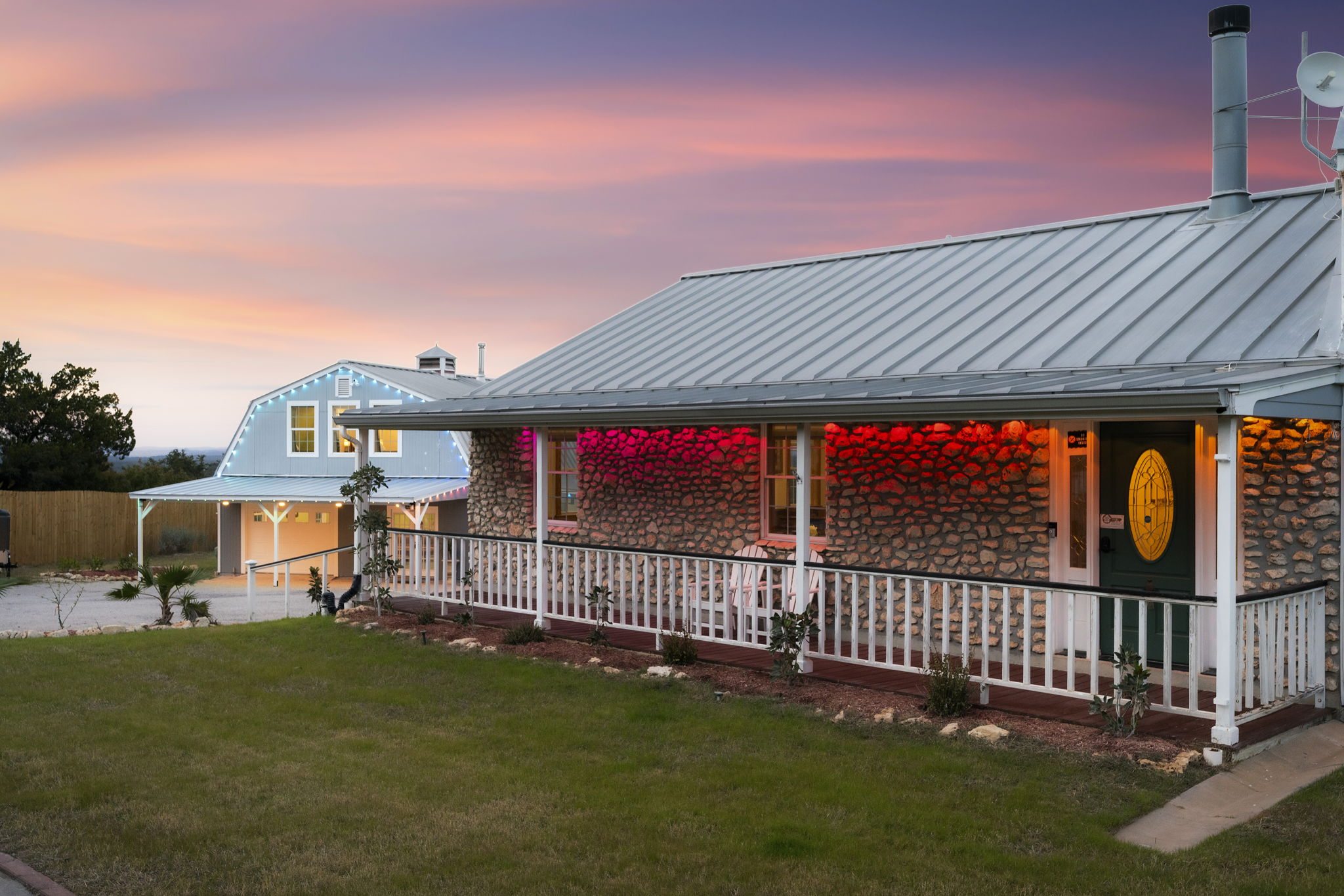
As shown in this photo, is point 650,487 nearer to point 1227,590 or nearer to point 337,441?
point 1227,590

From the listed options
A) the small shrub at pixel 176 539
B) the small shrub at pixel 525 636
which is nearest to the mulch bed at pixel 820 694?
the small shrub at pixel 525 636

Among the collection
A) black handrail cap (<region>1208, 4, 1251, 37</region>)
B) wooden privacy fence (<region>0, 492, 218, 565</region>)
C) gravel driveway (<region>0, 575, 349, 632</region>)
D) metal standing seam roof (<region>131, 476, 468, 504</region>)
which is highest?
black handrail cap (<region>1208, 4, 1251, 37</region>)

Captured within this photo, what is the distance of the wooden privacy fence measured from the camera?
2770 centimetres

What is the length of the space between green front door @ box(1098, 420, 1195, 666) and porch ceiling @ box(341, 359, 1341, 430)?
32.9 inches

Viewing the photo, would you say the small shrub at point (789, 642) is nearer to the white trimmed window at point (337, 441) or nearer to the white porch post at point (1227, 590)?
the white porch post at point (1227, 590)

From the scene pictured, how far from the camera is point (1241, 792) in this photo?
6.00 metres

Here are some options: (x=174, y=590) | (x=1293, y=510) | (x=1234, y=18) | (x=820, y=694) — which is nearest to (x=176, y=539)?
(x=174, y=590)

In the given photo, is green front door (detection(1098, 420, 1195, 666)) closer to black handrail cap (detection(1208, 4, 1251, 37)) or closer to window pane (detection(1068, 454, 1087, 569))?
window pane (detection(1068, 454, 1087, 569))

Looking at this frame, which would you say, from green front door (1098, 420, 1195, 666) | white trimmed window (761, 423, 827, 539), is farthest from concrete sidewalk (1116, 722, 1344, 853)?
white trimmed window (761, 423, 827, 539)

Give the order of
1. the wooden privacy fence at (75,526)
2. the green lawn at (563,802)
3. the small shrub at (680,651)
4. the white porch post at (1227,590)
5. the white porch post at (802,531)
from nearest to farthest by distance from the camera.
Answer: the green lawn at (563,802) < the white porch post at (1227,590) < the white porch post at (802,531) < the small shrub at (680,651) < the wooden privacy fence at (75,526)

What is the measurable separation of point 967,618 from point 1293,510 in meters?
2.59

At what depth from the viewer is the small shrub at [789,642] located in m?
8.80

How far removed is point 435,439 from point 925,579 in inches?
677

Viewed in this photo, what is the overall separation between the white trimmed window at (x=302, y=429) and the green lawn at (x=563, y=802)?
55.7 ft
